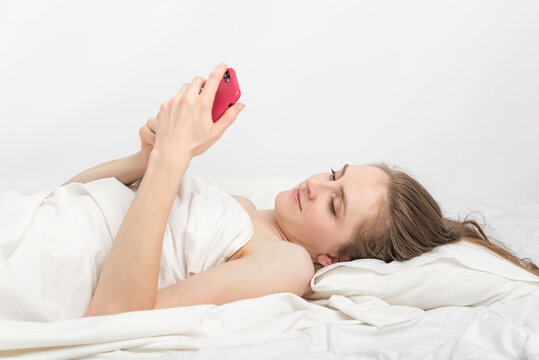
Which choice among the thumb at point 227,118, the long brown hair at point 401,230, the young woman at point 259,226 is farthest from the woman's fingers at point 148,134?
the long brown hair at point 401,230

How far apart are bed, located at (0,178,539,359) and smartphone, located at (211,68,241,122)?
1.73ft

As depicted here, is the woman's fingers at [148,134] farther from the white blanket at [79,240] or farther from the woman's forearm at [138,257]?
the woman's forearm at [138,257]

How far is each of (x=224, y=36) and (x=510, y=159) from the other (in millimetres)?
1758

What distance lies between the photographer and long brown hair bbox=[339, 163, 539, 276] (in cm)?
214

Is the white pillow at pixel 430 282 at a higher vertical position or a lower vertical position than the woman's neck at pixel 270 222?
lower

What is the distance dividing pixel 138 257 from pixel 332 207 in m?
0.73

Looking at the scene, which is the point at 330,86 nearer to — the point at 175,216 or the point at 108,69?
the point at 108,69

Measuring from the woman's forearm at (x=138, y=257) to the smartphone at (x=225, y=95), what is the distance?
225 mm

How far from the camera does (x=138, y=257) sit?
5.40ft

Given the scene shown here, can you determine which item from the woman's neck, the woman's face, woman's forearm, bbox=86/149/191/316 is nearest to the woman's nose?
the woman's face

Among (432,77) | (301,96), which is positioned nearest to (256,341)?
(301,96)

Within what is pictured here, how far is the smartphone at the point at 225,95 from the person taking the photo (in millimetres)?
1792

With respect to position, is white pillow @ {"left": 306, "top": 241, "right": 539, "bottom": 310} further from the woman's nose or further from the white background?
the white background

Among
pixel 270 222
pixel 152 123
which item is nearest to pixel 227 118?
pixel 152 123
